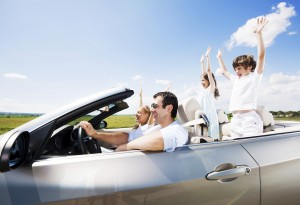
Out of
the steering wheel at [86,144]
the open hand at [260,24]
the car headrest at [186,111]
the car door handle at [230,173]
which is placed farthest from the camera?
the car headrest at [186,111]

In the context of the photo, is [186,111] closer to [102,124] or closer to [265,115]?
[265,115]

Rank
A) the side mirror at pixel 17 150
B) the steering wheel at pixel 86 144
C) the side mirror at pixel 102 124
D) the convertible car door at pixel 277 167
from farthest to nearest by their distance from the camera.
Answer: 1. the side mirror at pixel 102 124
2. the steering wheel at pixel 86 144
3. the convertible car door at pixel 277 167
4. the side mirror at pixel 17 150

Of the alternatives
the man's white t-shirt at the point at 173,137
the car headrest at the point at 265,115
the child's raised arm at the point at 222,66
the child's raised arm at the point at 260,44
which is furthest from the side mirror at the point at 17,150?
the child's raised arm at the point at 222,66

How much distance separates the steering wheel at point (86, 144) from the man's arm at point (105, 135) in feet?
0.15

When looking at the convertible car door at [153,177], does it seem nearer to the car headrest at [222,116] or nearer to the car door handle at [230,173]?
the car door handle at [230,173]

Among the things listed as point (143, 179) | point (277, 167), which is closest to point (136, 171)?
point (143, 179)

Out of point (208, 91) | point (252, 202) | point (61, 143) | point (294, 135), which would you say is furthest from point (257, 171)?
point (208, 91)

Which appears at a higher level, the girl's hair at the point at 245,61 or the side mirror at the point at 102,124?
the girl's hair at the point at 245,61

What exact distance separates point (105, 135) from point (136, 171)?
1110 millimetres

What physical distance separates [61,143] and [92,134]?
270 mm

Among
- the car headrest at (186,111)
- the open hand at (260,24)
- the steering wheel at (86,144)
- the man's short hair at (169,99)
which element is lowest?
the steering wheel at (86,144)

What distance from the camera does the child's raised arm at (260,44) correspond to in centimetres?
307

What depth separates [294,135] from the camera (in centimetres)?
235

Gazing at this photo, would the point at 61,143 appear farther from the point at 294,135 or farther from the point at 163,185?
the point at 294,135
